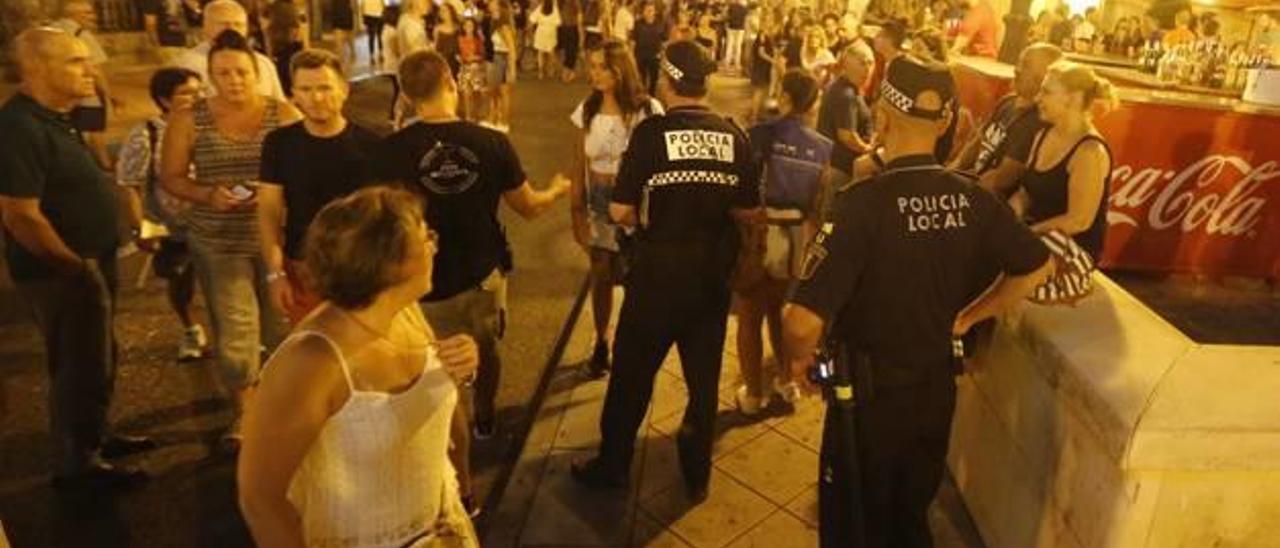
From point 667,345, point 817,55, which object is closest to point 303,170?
point 667,345

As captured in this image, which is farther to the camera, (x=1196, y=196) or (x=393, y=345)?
(x=1196, y=196)

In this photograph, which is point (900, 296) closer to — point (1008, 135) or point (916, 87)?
point (916, 87)

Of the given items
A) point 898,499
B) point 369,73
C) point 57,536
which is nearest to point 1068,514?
point 898,499

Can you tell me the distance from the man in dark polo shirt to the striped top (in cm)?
38

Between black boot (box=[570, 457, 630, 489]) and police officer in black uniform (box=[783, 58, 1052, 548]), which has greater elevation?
police officer in black uniform (box=[783, 58, 1052, 548])

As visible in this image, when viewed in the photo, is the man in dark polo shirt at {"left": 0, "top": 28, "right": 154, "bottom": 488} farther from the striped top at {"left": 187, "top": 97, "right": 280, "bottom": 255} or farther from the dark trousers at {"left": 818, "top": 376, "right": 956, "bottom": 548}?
the dark trousers at {"left": 818, "top": 376, "right": 956, "bottom": 548}

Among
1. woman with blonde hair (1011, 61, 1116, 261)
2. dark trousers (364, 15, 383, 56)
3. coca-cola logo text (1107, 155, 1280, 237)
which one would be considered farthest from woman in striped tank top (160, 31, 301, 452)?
dark trousers (364, 15, 383, 56)

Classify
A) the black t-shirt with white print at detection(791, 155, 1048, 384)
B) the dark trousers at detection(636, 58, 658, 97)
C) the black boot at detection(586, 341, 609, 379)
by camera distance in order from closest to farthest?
the black t-shirt with white print at detection(791, 155, 1048, 384)
the black boot at detection(586, 341, 609, 379)
the dark trousers at detection(636, 58, 658, 97)

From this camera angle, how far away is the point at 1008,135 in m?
4.80

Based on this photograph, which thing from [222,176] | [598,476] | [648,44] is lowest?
[598,476]

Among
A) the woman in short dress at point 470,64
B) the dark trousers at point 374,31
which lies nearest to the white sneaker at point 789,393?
the woman in short dress at point 470,64

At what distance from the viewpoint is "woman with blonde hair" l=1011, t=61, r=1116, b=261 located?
390cm

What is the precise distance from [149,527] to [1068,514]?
3.78 m

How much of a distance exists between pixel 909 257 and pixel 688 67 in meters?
1.38
